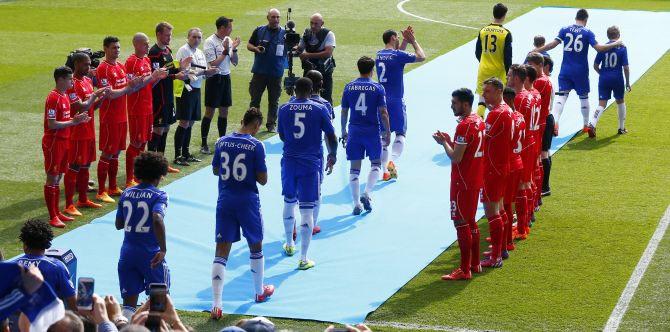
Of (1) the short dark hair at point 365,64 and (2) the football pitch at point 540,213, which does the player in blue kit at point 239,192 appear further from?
(1) the short dark hair at point 365,64

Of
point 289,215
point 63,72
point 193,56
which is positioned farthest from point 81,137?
point 289,215

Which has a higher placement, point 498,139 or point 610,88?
point 498,139

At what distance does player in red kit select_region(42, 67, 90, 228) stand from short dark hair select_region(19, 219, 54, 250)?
500 cm

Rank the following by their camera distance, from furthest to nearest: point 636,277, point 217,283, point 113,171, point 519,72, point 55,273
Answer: point 113,171
point 519,72
point 636,277
point 217,283
point 55,273

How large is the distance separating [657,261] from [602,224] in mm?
1441

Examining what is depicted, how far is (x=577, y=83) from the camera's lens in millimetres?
18578

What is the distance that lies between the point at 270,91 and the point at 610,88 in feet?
18.9

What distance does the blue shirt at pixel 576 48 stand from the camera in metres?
18.5

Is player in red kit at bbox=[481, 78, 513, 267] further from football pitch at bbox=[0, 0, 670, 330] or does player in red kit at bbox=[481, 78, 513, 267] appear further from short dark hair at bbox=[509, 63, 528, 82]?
short dark hair at bbox=[509, 63, 528, 82]

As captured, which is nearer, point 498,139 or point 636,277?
point 636,277

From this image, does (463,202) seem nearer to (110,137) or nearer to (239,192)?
(239,192)

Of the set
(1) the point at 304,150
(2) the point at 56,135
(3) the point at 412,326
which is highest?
(1) the point at 304,150

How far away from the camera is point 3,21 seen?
1141 inches

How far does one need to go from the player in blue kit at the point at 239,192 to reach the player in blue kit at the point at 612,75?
9007 millimetres
